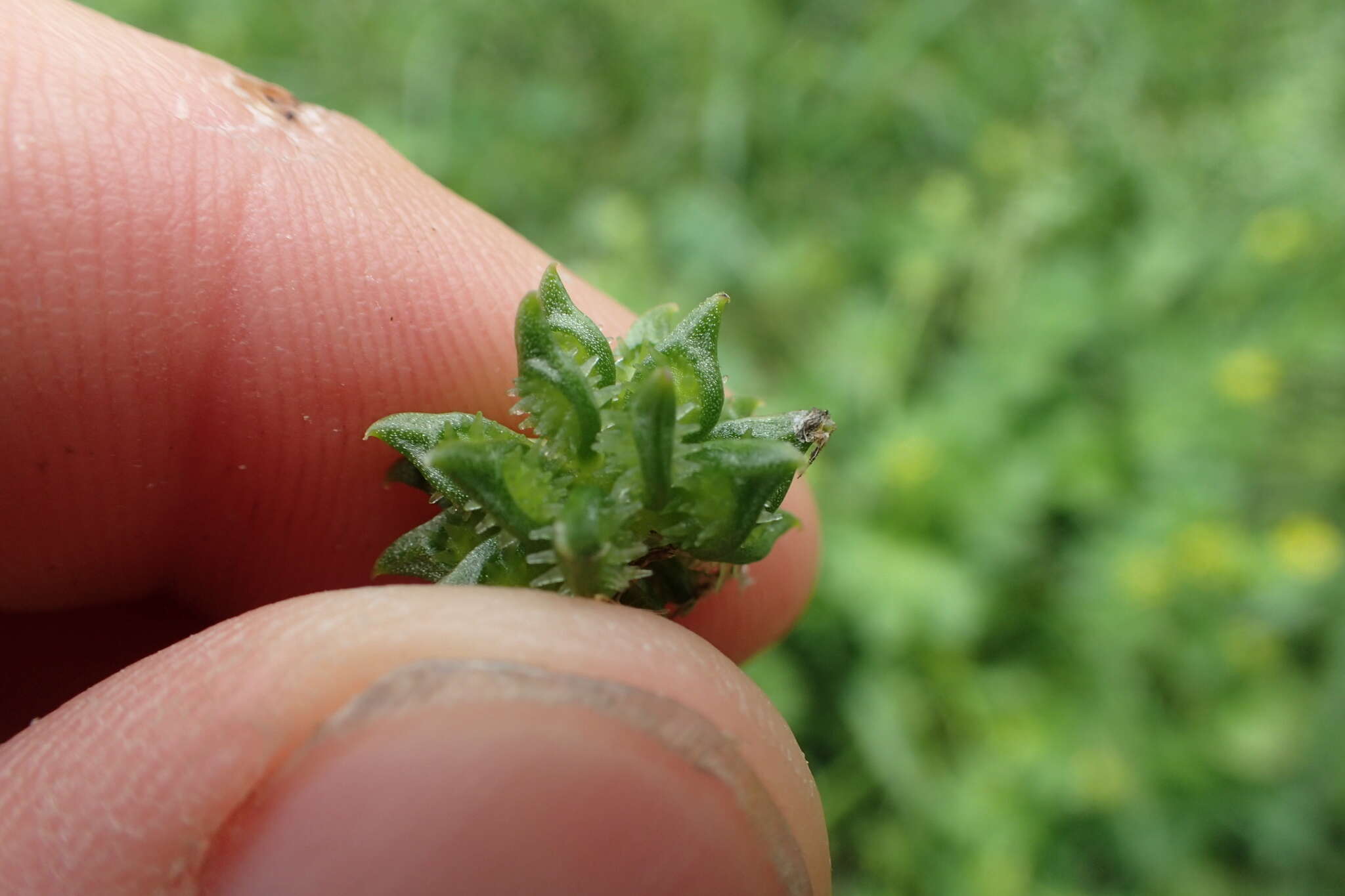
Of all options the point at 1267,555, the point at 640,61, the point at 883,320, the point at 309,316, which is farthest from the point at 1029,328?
the point at 309,316

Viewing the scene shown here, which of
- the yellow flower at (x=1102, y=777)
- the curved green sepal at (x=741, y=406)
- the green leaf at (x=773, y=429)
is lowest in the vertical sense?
the yellow flower at (x=1102, y=777)

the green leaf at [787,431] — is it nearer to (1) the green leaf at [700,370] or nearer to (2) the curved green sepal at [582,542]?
(1) the green leaf at [700,370]

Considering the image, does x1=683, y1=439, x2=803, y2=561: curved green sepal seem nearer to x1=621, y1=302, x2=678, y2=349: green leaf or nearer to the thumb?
the thumb

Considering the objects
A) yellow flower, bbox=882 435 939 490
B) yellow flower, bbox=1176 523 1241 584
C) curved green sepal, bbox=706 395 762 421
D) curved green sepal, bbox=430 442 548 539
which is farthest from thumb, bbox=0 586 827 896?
yellow flower, bbox=1176 523 1241 584

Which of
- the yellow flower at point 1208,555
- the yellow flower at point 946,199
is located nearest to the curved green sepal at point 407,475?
the yellow flower at point 1208,555

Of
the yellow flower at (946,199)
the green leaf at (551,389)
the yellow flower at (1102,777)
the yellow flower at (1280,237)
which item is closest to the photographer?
the green leaf at (551,389)

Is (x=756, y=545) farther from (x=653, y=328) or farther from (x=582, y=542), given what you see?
(x=653, y=328)

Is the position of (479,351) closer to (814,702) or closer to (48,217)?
(48,217)
